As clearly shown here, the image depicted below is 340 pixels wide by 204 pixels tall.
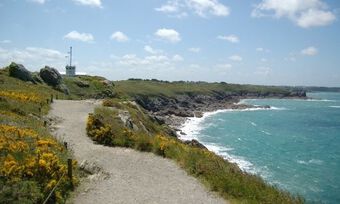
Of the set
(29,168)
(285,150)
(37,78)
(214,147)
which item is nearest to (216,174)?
(29,168)

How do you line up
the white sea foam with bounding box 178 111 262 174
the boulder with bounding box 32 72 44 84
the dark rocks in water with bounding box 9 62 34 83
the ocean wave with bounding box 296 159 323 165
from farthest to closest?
the boulder with bounding box 32 72 44 84
the dark rocks in water with bounding box 9 62 34 83
the ocean wave with bounding box 296 159 323 165
the white sea foam with bounding box 178 111 262 174

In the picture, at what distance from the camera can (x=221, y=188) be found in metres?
18.0

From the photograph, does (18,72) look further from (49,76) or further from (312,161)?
(312,161)

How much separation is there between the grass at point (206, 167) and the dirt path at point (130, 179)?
0.63 metres

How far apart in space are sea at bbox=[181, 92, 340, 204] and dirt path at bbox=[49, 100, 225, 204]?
564 inches

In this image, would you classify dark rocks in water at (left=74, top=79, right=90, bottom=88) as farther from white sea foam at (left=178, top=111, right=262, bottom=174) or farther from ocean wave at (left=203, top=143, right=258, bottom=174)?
ocean wave at (left=203, top=143, right=258, bottom=174)

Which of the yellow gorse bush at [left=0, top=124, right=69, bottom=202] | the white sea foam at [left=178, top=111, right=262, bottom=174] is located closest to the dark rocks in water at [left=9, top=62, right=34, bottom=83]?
the white sea foam at [left=178, top=111, right=262, bottom=174]

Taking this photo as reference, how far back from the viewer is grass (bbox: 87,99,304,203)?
677 inches

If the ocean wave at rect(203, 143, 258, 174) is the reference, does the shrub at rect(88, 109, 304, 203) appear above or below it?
above

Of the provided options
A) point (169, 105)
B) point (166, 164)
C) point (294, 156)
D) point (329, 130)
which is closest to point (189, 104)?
point (169, 105)

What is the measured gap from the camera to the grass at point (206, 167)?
56.4ft

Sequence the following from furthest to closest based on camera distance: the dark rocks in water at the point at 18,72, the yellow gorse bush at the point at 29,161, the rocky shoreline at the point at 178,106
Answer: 1. the rocky shoreline at the point at 178,106
2. the dark rocks in water at the point at 18,72
3. the yellow gorse bush at the point at 29,161

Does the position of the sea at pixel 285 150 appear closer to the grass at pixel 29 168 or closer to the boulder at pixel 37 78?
the grass at pixel 29 168

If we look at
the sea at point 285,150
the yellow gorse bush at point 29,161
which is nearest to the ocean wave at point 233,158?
the sea at point 285,150
